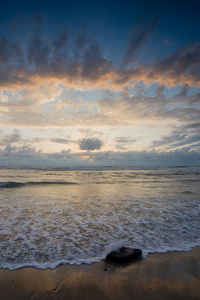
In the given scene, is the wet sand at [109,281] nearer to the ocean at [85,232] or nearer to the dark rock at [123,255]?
the dark rock at [123,255]

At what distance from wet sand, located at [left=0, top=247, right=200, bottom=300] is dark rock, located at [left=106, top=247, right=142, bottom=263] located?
0.13 m

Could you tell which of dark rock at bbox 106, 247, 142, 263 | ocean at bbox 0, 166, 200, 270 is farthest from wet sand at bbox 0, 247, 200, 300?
ocean at bbox 0, 166, 200, 270

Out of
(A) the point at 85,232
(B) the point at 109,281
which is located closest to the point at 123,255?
(B) the point at 109,281

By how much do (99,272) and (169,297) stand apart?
4.30 ft

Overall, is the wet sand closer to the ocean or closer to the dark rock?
the dark rock

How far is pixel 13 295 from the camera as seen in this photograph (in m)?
2.63

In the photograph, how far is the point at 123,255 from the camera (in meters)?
3.63

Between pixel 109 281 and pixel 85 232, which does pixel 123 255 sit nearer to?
pixel 109 281

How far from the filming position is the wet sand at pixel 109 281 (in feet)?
8.72

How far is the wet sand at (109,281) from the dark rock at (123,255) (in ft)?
0.41

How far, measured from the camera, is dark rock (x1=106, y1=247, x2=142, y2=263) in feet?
11.7

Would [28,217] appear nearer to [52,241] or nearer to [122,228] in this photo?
[52,241]

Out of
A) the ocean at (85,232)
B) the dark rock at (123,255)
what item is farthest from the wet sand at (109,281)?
the ocean at (85,232)

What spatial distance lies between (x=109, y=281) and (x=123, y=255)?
75 cm
